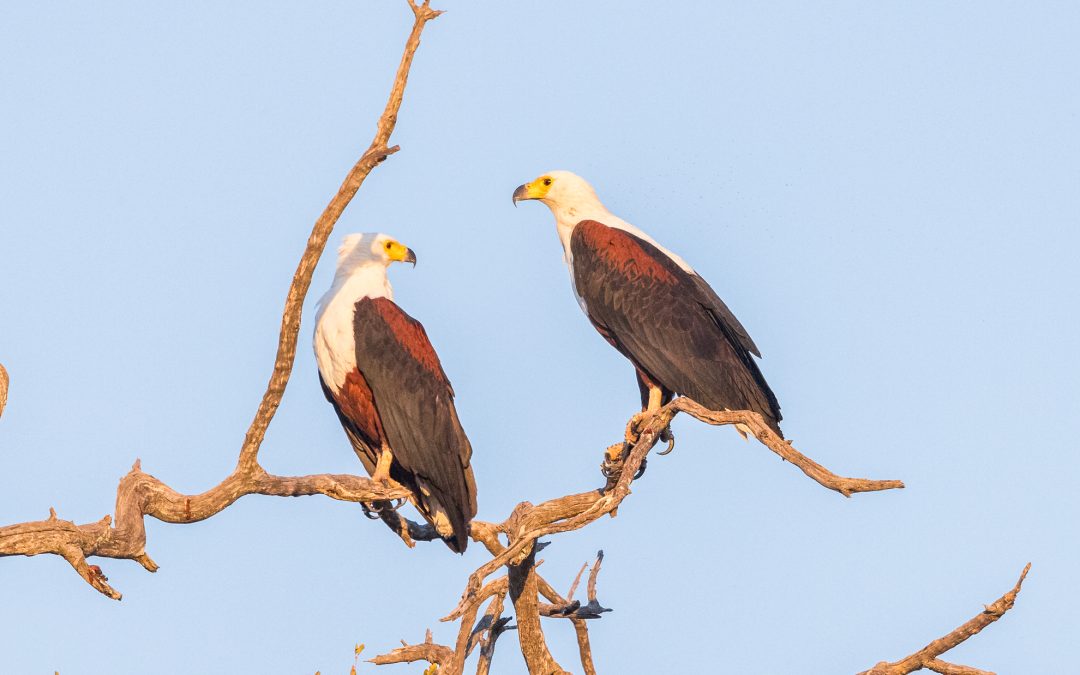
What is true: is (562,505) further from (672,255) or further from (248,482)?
(672,255)

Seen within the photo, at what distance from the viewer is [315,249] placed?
17.2 ft

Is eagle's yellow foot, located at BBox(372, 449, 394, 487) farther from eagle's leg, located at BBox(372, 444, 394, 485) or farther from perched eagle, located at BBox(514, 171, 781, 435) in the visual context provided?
perched eagle, located at BBox(514, 171, 781, 435)

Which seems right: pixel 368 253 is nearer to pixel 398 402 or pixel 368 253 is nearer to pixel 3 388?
pixel 398 402

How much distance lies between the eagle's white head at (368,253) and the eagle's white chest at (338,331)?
27 cm

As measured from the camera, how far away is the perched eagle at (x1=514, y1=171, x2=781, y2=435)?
768 cm

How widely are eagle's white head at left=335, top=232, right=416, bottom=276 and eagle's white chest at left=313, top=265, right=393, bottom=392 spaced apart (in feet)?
0.88

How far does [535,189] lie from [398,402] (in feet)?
6.64

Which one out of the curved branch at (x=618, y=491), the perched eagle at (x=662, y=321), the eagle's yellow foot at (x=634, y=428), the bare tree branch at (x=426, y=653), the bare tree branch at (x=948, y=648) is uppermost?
the perched eagle at (x=662, y=321)

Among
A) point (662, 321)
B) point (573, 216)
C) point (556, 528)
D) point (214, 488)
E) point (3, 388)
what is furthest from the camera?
point (573, 216)

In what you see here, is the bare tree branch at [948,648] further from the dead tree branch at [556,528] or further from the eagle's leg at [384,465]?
the eagle's leg at [384,465]

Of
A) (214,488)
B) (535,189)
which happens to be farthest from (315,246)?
(535,189)

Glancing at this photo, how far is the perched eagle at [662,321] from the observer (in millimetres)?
7684

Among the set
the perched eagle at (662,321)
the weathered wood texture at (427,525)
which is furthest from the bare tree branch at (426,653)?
the perched eagle at (662,321)

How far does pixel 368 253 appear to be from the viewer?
796cm
